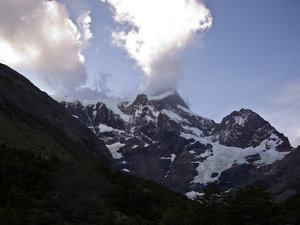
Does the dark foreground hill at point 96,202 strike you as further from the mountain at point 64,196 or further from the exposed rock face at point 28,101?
the exposed rock face at point 28,101

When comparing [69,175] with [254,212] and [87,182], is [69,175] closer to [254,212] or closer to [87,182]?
[87,182]

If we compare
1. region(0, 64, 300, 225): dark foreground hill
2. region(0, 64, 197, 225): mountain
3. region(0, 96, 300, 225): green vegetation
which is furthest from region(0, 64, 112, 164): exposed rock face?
region(0, 96, 300, 225): green vegetation

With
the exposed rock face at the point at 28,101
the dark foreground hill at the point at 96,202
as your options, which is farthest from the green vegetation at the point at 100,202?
the exposed rock face at the point at 28,101

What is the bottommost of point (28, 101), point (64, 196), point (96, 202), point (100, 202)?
point (96, 202)

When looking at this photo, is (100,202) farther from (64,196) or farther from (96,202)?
(64,196)

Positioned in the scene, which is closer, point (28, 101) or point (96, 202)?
point (96, 202)

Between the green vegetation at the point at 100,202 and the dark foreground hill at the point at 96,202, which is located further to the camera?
the dark foreground hill at the point at 96,202

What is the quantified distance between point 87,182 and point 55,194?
8422 mm

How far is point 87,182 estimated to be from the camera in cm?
6950

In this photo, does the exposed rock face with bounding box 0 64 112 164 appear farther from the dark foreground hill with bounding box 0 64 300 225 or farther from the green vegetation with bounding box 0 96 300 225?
the green vegetation with bounding box 0 96 300 225

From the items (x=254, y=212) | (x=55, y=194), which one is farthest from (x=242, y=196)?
(x=55, y=194)

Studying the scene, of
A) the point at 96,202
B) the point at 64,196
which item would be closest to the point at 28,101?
the point at 64,196

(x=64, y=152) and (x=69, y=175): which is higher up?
(x=64, y=152)

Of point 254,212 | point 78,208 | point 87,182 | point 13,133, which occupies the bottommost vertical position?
point 254,212
